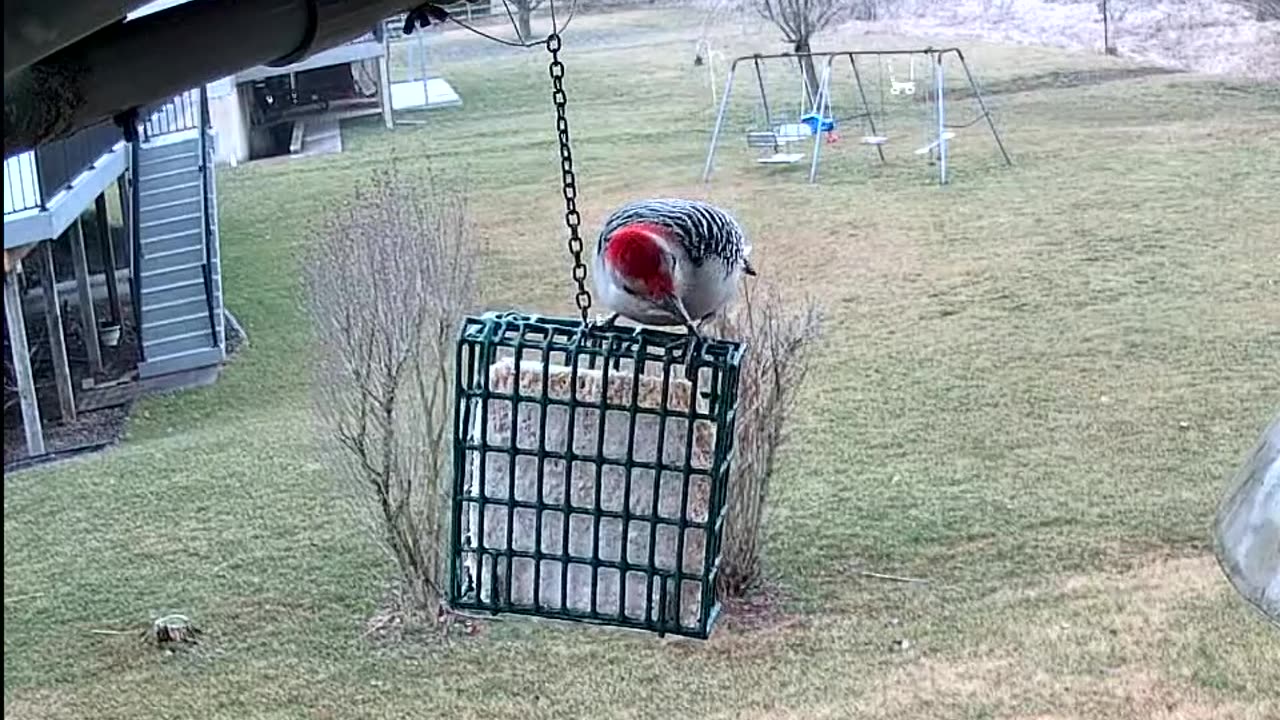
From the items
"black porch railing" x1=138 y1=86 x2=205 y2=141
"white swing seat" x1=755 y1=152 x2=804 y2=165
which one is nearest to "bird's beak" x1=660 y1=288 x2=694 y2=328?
"black porch railing" x1=138 y1=86 x2=205 y2=141

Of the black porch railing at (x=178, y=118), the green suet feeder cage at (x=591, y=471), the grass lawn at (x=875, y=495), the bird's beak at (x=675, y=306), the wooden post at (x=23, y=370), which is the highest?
the bird's beak at (x=675, y=306)

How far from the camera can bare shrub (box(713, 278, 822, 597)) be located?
4.89m

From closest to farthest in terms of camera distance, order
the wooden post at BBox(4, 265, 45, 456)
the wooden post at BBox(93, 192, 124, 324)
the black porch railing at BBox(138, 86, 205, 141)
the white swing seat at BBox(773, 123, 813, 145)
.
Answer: the wooden post at BBox(4, 265, 45, 456), the black porch railing at BBox(138, 86, 205, 141), the wooden post at BBox(93, 192, 124, 324), the white swing seat at BBox(773, 123, 813, 145)

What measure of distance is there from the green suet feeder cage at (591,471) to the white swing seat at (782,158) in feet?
32.6

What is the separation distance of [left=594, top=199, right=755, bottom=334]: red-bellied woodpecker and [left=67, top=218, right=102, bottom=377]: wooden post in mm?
6912

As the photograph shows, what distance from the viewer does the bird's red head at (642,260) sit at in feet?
5.43

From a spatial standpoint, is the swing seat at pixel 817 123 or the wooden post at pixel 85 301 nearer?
the wooden post at pixel 85 301

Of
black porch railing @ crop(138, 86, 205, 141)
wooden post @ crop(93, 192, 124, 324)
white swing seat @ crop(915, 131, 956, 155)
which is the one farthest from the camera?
white swing seat @ crop(915, 131, 956, 155)

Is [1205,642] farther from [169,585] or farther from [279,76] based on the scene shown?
[279,76]

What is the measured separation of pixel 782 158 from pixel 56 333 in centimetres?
598

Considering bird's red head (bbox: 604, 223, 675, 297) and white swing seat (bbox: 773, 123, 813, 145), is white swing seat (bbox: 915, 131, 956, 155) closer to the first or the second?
white swing seat (bbox: 773, 123, 813, 145)

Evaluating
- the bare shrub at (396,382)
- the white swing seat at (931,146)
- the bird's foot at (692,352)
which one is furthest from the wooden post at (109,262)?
the bird's foot at (692,352)

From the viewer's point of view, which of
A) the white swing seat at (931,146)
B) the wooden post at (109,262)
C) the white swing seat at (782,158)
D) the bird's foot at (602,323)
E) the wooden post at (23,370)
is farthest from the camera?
the white swing seat at (931,146)

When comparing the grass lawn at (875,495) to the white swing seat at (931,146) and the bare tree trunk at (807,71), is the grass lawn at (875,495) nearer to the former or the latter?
the white swing seat at (931,146)
